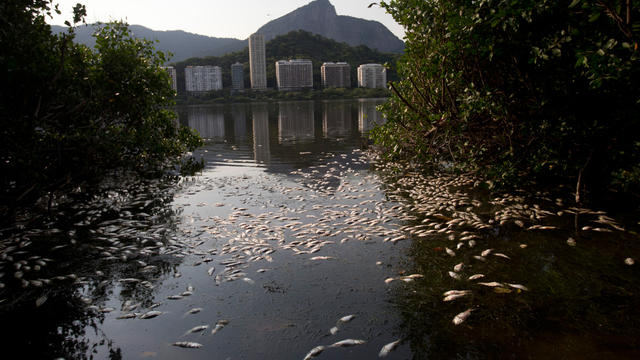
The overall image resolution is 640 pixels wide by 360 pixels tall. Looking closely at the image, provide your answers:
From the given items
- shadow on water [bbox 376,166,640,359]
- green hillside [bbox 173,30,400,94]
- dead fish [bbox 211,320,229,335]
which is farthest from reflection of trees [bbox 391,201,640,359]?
green hillside [bbox 173,30,400,94]

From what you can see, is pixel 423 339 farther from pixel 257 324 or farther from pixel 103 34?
pixel 103 34

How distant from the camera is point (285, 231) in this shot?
347 inches

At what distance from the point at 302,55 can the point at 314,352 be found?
16888 cm

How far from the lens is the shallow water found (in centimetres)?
483

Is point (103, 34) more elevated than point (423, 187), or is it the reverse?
point (103, 34)

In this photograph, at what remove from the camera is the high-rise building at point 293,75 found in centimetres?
14562

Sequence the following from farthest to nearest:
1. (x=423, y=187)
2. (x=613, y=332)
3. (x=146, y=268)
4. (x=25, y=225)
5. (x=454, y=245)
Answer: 1. (x=423, y=187)
2. (x=25, y=225)
3. (x=454, y=245)
4. (x=146, y=268)
5. (x=613, y=332)

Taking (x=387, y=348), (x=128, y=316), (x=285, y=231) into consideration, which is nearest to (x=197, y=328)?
(x=128, y=316)

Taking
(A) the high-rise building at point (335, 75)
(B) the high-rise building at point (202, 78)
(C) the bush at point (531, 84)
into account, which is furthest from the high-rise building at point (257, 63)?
(C) the bush at point (531, 84)

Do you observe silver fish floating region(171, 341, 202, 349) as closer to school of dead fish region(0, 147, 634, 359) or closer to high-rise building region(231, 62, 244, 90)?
school of dead fish region(0, 147, 634, 359)

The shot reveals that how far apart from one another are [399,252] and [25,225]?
27.6 ft

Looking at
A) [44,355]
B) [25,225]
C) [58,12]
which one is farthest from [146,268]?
[58,12]

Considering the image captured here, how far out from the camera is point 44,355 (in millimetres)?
4770

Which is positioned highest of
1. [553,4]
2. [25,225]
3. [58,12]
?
[58,12]
